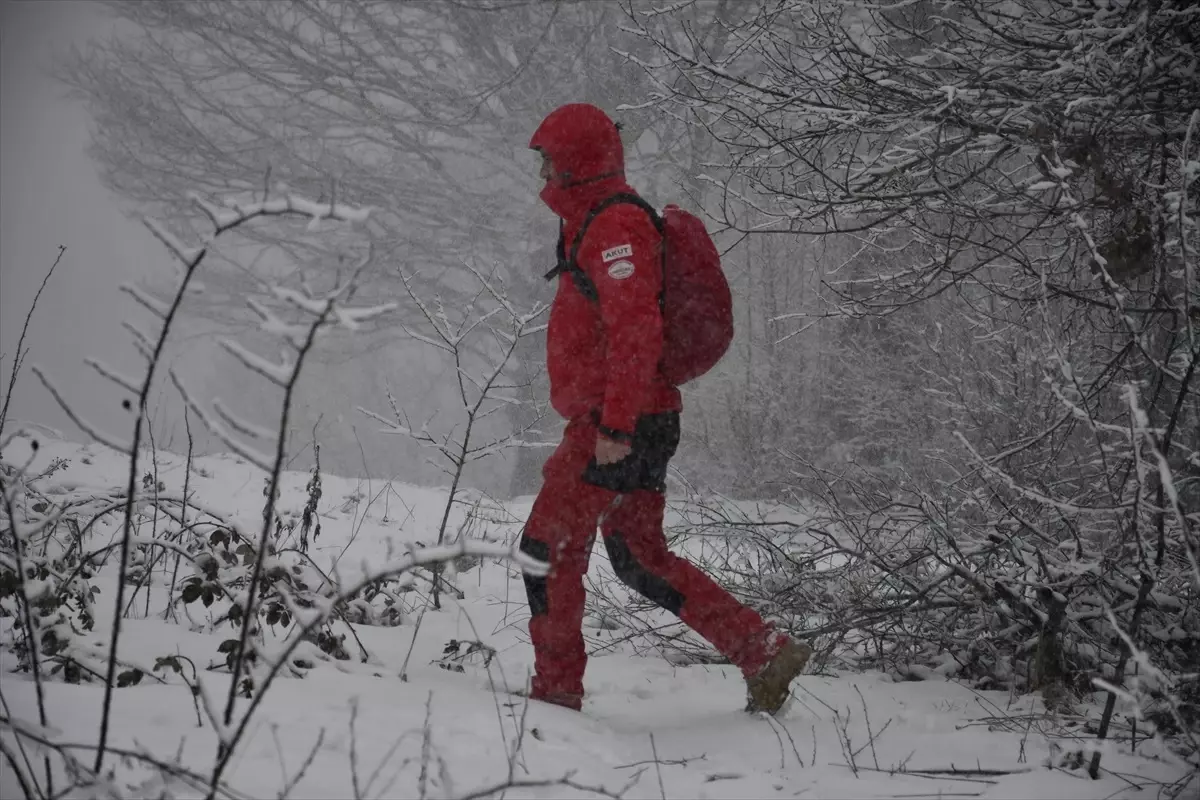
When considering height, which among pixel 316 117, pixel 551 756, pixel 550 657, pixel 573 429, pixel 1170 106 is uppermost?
pixel 316 117

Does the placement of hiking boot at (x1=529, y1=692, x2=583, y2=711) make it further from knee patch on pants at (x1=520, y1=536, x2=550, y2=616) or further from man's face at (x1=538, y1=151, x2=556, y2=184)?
man's face at (x1=538, y1=151, x2=556, y2=184)

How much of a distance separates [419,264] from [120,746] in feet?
38.5

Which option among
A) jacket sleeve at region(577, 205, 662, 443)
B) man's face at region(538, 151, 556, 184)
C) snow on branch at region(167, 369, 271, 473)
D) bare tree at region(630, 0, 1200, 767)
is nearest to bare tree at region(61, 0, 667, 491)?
bare tree at region(630, 0, 1200, 767)

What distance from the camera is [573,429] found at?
2457 mm

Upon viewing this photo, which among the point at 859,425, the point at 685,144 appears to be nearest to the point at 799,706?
the point at 859,425

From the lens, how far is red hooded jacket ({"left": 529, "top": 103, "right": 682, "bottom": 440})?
2305 millimetres

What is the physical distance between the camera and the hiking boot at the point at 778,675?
2.31m

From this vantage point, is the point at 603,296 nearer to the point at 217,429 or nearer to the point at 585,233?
the point at 585,233

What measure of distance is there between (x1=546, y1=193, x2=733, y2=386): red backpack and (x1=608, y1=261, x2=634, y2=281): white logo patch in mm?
119

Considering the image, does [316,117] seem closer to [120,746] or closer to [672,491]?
[672,491]

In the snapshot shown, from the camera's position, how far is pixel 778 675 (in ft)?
7.59

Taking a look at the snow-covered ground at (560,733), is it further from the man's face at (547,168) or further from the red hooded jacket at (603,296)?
the man's face at (547,168)

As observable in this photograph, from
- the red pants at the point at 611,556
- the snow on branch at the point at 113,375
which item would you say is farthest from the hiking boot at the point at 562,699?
the snow on branch at the point at 113,375

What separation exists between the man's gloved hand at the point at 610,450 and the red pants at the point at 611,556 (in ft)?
0.21
